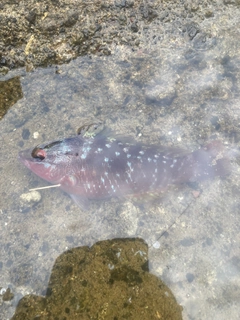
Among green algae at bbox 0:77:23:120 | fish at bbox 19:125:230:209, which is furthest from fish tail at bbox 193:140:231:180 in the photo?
green algae at bbox 0:77:23:120

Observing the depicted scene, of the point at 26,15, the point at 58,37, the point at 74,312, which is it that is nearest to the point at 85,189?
the point at 74,312

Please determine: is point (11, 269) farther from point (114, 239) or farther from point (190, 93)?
point (190, 93)

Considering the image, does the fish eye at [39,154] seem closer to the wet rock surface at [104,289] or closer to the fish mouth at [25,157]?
the fish mouth at [25,157]

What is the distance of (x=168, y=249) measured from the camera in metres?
4.38

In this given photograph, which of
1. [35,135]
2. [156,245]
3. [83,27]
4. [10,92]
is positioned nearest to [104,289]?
[156,245]

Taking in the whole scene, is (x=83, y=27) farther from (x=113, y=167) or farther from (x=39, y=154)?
(x=113, y=167)

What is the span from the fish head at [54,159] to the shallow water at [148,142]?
0.26 m

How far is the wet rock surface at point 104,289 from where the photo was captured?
12.8ft

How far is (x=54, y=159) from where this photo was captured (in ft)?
15.0

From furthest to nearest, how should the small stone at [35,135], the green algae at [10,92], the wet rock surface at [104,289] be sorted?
the green algae at [10,92], the small stone at [35,135], the wet rock surface at [104,289]

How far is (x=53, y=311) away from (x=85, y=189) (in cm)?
172

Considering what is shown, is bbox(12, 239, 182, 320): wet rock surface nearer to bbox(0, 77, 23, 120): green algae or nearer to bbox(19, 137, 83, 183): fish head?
bbox(19, 137, 83, 183): fish head

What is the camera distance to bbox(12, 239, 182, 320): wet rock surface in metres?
3.92

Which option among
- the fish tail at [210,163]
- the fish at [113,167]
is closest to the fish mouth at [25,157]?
the fish at [113,167]
